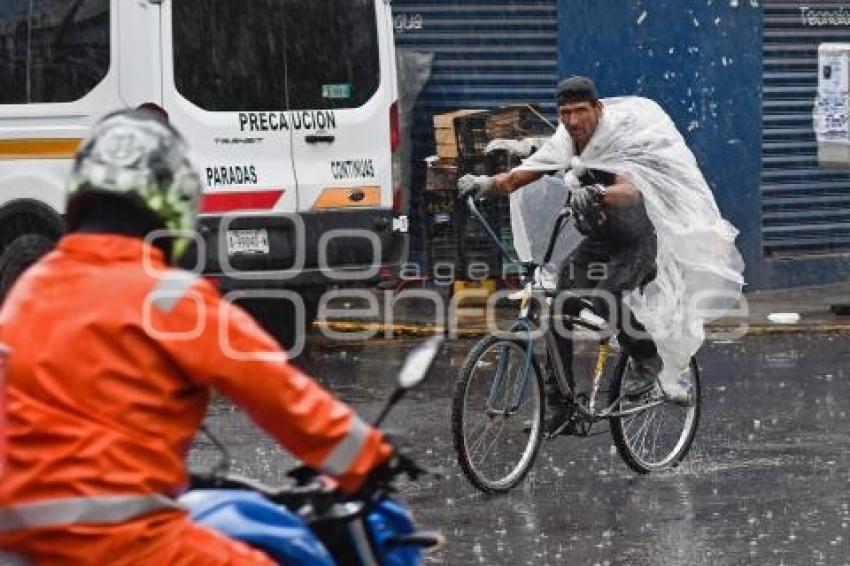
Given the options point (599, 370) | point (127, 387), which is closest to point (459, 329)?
point (599, 370)

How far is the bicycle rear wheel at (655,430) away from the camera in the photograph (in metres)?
9.14

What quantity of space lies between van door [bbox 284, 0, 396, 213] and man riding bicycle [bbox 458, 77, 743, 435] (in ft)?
11.8

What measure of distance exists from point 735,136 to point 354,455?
13032 mm

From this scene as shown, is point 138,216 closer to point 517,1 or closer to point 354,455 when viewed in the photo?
point 354,455

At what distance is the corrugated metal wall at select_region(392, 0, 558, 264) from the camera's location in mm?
16781

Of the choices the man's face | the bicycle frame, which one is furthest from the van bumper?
the man's face

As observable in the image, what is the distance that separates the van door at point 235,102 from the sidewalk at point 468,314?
2038mm

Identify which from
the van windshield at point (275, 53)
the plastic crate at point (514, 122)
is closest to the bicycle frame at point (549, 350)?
the van windshield at point (275, 53)

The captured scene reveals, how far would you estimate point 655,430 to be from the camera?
9.37 metres

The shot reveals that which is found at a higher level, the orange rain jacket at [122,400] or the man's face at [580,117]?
the man's face at [580,117]

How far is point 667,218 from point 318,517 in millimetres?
5534

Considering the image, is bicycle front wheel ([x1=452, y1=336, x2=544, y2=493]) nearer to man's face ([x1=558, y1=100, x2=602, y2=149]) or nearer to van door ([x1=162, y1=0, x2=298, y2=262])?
man's face ([x1=558, y1=100, x2=602, y2=149])

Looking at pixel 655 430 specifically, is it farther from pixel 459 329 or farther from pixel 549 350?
pixel 459 329

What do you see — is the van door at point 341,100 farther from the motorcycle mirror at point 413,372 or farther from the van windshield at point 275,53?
the motorcycle mirror at point 413,372
